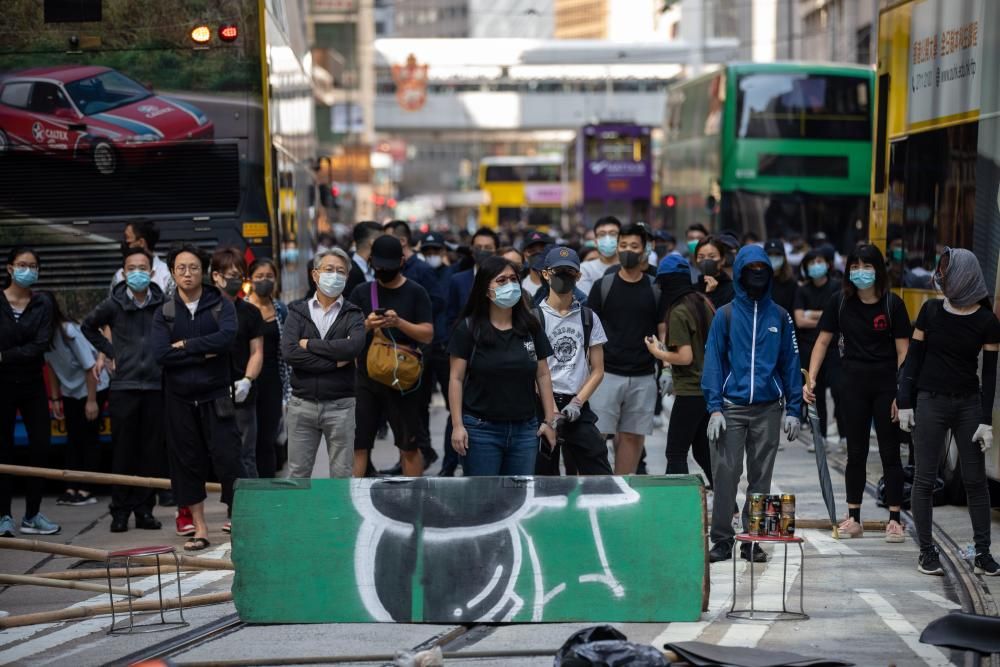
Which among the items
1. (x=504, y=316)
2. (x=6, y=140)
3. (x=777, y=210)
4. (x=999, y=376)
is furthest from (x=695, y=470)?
(x=777, y=210)

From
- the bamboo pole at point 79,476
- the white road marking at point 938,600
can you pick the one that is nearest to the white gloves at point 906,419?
the white road marking at point 938,600

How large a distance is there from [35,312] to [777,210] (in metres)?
17.4

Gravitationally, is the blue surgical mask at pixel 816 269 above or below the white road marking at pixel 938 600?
above

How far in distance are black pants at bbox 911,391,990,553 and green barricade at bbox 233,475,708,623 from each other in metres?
2.07

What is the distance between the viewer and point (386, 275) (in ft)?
31.7

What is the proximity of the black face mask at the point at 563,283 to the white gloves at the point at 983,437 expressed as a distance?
2.29 meters

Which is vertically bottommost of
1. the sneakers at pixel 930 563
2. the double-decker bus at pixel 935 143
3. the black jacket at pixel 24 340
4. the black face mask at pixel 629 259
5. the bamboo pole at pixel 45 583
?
the sneakers at pixel 930 563

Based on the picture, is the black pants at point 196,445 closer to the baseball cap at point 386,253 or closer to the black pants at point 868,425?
the baseball cap at point 386,253

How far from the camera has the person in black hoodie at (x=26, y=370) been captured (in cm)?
1046

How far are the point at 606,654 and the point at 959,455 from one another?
11.7 feet

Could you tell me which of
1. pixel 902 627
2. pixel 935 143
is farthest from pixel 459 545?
pixel 935 143

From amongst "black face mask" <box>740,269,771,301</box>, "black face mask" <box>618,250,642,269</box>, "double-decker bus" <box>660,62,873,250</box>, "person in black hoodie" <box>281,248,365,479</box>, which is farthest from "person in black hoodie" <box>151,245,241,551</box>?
"double-decker bus" <box>660,62,873,250</box>

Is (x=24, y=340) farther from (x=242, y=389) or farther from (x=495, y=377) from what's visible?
A: (x=495, y=377)

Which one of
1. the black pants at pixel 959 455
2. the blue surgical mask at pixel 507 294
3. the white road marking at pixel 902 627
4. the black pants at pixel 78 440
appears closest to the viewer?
the white road marking at pixel 902 627
